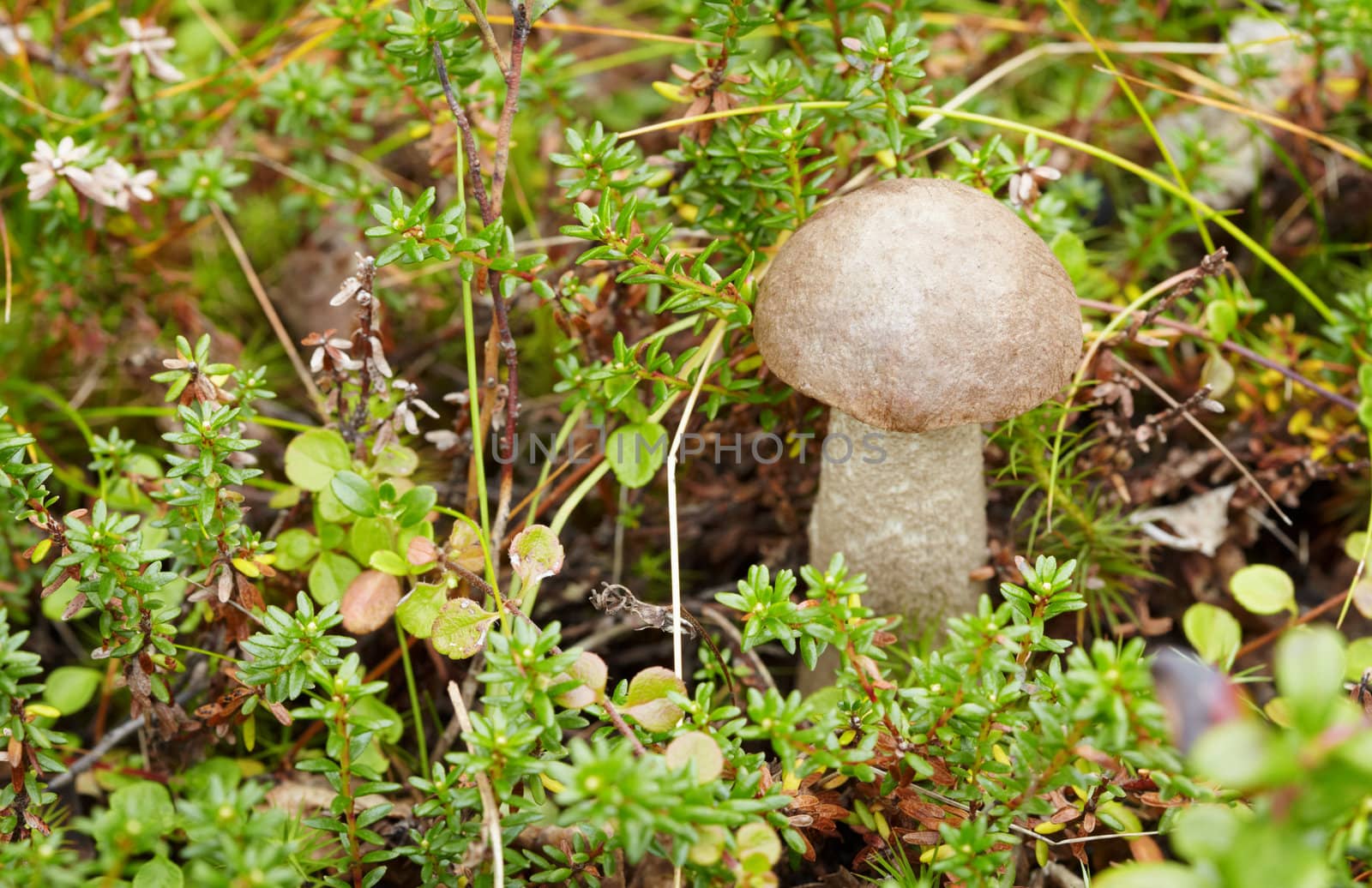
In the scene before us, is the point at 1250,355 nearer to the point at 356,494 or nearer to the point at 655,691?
the point at 655,691

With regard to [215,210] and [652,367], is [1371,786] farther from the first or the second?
[215,210]

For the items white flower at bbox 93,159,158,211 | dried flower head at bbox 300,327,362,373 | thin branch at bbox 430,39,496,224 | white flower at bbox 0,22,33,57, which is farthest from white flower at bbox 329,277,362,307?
white flower at bbox 0,22,33,57

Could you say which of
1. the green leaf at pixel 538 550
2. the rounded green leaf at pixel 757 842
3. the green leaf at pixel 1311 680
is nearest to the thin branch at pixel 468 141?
the green leaf at pixel 538 550

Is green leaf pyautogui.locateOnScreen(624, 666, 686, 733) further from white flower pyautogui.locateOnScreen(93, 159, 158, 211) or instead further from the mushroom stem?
white flower pyautogui.locateOnScreen(93, 159, 158, 211)

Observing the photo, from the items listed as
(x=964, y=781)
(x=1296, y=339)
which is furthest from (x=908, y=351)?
(x=1296, y=339)

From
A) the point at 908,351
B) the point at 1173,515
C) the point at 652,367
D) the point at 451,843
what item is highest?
the point at 908,351

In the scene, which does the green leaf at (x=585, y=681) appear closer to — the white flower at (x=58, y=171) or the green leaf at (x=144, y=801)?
the green leaf at (x=144, y=801)
